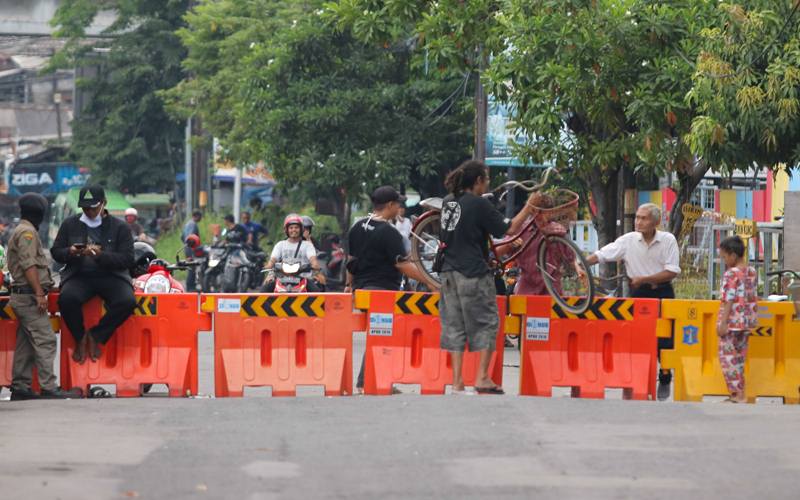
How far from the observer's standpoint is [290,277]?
19.0 metres

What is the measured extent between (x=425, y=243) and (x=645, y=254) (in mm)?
1938

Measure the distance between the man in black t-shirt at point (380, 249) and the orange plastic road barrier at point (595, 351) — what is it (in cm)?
114

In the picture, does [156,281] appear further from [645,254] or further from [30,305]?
[645,254]

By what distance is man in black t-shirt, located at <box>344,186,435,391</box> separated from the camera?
1327 cm

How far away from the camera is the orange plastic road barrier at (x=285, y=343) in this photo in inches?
516

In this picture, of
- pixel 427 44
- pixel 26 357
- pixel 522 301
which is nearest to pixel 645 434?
pixel 522 301

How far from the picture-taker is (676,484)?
820 cm

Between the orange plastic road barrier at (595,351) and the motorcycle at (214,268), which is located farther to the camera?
the motorcycle at (214,268)

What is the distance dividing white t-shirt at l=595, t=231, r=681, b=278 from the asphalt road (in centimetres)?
201

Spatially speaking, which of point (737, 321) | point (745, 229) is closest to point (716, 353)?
point (737, 321)

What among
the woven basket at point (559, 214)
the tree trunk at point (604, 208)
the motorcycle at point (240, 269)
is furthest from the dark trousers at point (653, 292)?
the motorcycle at point (240, 269)

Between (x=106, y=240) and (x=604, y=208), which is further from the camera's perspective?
(x=604, y=208)

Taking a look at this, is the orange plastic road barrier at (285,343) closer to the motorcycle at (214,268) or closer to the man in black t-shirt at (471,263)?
the man in black t-shirt at (471,263)

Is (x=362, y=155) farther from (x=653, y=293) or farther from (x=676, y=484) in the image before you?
(x=676, y=484)
